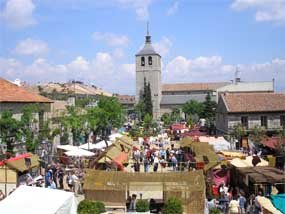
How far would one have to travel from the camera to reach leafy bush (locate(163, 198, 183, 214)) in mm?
16391

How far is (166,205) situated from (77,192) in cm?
676

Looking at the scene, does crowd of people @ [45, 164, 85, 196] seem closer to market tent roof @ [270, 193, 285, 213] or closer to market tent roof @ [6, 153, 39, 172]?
market tent roof @ [6, 153, 39, 172]

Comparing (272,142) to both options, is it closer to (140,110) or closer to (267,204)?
(267,204)

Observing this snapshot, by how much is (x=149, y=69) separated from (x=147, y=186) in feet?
279

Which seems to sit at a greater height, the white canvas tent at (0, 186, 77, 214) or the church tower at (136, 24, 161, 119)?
the church tower at (136, 24, 161, 119)

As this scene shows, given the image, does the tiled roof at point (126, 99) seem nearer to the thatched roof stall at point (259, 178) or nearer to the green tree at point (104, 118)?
the green tree at point (104, 118)

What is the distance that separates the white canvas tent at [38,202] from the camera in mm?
12181

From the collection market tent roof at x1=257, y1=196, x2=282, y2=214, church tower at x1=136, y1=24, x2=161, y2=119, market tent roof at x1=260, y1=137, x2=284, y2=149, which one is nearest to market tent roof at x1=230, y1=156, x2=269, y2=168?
market tent roof at x1=257, y1=196, x2=282, y2=214

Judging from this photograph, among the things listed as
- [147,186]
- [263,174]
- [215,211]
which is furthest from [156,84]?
[215,211]

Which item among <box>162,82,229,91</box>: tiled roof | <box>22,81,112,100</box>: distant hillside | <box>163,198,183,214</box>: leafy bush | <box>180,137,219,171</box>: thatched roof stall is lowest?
<box>163,198,183,214</box>: leafy bush

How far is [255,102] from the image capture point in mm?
51094

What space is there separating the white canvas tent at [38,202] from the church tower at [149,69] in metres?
89.0

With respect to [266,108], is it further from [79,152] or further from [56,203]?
[56,203]

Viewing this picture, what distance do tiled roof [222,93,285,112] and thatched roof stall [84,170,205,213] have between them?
32.7m
